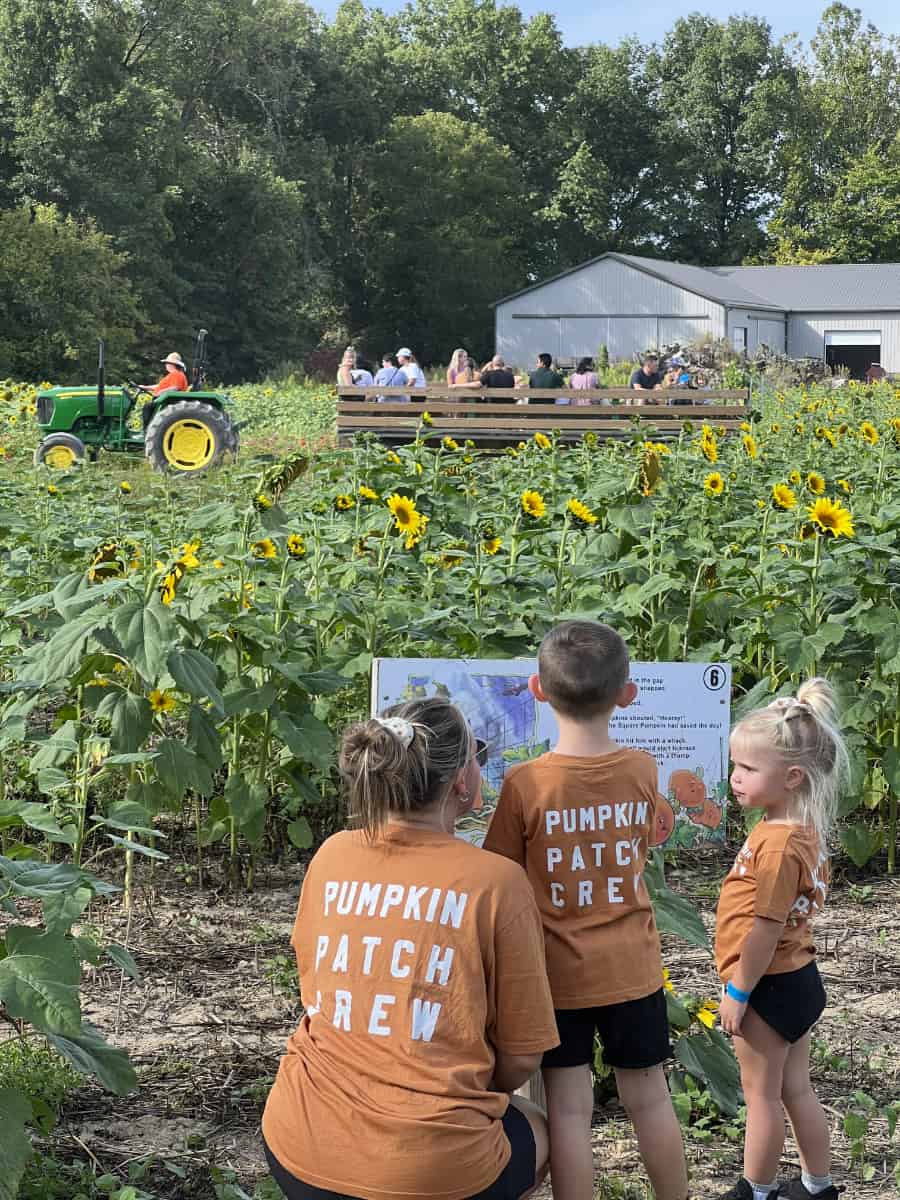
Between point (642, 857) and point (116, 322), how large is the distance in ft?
116

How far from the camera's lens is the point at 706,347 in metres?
37.0

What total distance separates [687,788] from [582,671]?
144 centimetres

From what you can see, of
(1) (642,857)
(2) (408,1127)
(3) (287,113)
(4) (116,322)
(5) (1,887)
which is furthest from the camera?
(3) (287,113)

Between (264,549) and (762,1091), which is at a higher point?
(264,549)

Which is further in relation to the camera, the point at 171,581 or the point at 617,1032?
the point at 171,581

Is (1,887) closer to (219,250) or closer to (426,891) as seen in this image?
(426,891)

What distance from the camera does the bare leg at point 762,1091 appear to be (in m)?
2.73

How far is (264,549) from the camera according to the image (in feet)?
14.2

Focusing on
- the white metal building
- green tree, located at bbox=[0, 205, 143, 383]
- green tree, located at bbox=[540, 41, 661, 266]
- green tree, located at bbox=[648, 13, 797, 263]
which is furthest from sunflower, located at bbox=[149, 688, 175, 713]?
Answer: green tree, located at bbox=[648, 13, 797, 263]

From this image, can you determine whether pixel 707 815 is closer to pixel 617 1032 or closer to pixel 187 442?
pixel 617 1032

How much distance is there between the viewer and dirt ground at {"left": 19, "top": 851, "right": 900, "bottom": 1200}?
9.56 feet

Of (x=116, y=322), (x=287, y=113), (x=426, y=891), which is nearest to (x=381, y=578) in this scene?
(x=426, y=891)

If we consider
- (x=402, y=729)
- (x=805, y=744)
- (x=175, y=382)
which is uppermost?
(x=175, y=382)

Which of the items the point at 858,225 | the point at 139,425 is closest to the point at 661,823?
the point at 139,425
